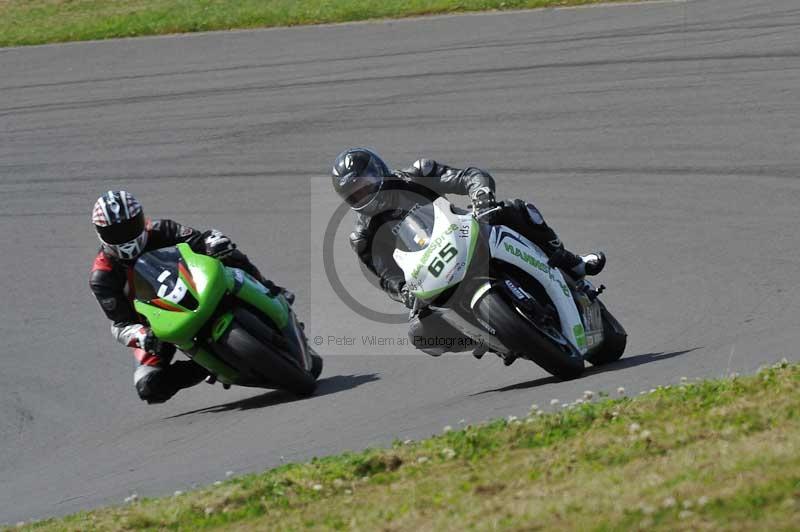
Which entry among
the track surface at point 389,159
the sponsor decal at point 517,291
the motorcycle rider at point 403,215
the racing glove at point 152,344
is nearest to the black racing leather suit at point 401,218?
the motorcycle rider at point 403,215

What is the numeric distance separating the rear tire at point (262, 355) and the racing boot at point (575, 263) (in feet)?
6.49

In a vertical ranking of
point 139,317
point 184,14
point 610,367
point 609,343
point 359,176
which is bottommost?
point 610,367

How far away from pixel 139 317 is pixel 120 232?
72 cm

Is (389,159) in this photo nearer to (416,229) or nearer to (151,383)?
(151,383)

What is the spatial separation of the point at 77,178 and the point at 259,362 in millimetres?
8645

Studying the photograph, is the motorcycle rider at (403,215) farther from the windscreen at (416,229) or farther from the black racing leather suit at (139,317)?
the black racing leather suit at (139,317)

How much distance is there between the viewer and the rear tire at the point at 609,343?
29.8 ft

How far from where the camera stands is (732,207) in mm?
12539

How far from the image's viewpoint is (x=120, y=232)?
9.30 m

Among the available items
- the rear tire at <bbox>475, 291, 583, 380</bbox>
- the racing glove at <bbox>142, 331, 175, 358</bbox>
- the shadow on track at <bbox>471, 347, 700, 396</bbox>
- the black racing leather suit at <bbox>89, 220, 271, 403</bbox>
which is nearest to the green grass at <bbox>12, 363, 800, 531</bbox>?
the rear tire at <bbox>475, 291, 583, 380</bbox>

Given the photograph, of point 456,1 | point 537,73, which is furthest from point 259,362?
point 456,1

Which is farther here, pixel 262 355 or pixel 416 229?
pixel 262 355

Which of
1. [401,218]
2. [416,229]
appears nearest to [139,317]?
[401,218]

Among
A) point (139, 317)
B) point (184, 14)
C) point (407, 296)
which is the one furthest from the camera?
point (184, 14)
